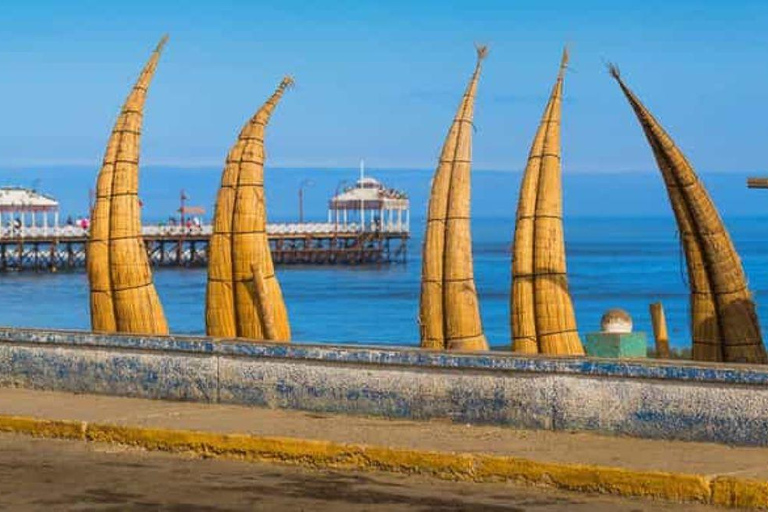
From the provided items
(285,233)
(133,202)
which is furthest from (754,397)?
(285,233)

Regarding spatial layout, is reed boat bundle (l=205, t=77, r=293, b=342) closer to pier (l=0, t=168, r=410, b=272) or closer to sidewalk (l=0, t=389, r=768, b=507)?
sidewalk (l=0, t=389, r=768, b=507)

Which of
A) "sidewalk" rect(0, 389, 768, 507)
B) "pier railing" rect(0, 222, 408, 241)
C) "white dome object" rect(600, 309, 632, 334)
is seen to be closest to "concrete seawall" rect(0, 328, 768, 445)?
"sidewalk" rect(0, 389, 768, 507)

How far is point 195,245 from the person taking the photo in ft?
449

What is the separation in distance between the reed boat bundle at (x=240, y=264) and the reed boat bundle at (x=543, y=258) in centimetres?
263

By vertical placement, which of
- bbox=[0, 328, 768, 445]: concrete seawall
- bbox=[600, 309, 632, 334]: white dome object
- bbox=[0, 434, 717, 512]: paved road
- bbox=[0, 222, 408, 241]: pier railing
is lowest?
bbox=[0, 434, 717, 512]: paved road

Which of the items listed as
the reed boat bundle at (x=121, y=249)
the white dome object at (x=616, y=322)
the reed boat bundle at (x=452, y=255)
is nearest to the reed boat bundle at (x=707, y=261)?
the white dome object at (x=616, y=322)

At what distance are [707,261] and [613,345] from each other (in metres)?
1.70

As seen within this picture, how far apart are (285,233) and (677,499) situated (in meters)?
122

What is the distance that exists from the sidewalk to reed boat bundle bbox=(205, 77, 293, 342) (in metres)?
3.41

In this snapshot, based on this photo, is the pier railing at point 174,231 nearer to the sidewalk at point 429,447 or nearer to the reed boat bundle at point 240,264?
the reed boat bundle at point 240,264

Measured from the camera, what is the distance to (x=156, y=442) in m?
12.4

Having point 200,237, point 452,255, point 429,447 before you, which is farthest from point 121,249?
point 200,237

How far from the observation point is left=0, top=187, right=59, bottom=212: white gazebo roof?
13925cm

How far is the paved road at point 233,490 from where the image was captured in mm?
10086
